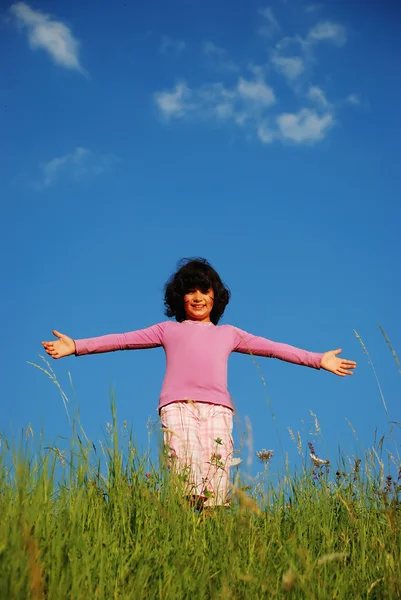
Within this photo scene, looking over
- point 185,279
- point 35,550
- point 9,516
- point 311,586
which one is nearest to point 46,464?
point 9,516

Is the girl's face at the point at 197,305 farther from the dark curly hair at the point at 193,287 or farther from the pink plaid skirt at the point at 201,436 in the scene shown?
the pink plaid skirt at the point at 201,436

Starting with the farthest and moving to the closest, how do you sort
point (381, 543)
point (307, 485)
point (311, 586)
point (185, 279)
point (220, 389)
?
point (185, 279), point (220, 389), point (307, 485), point (381, 543), point (311, 586)

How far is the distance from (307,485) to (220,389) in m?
1.16

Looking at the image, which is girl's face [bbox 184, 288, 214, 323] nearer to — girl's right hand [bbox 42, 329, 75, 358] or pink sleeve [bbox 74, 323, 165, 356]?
pink sleeve [bbox 74, 323, 165, 356]

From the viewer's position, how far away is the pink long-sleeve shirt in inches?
223

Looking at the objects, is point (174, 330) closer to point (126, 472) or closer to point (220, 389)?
point (220, 389)

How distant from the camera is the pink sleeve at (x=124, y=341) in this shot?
19.2 ft

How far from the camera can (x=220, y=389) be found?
18.7 ft

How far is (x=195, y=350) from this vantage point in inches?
228

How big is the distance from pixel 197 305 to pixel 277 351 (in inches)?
33.8

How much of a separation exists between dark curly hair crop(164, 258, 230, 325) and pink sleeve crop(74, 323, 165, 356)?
1.22 feet

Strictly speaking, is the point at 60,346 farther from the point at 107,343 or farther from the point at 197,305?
the point at 197,305

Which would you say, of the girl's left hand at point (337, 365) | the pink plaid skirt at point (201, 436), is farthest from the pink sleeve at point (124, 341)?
the girl's left hand at point (337, 365)

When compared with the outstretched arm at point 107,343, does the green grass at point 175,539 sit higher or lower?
lower
